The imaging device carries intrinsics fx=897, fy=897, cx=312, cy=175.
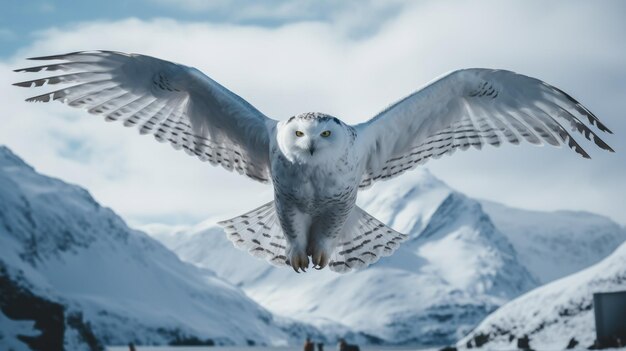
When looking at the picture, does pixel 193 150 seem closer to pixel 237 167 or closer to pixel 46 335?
pixel 237 167

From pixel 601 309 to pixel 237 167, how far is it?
16.1 meters

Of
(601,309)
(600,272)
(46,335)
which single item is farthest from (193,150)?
(46,335)

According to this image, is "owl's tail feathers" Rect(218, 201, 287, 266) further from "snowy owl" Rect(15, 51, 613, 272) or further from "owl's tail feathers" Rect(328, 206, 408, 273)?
"owl's tail feathers" Rect(328, 206, 408, 273)

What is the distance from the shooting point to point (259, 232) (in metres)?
11.4

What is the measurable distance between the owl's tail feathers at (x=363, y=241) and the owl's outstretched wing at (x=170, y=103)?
1276 mm

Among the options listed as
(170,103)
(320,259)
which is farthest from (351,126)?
(170,103)

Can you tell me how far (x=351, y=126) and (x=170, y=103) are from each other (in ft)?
9.74

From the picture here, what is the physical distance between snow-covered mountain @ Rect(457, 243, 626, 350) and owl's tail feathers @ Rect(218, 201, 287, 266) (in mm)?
17206

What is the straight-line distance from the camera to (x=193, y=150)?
11938 mm

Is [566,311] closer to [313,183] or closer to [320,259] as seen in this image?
[320,259]

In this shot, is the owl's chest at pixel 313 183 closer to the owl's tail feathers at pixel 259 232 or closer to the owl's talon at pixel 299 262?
the owl's talon at pixel 299 262

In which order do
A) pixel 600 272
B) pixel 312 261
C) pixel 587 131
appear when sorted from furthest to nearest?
1. pixel 600 272
2. pixel 587 131
3. pixel 312 261

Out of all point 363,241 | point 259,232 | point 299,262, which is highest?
point 259,232

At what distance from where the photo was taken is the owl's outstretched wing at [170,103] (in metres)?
11.0
